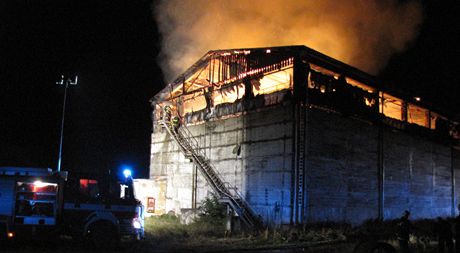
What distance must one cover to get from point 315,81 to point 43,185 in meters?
15.0

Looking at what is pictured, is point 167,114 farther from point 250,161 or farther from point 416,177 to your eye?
point 416,177

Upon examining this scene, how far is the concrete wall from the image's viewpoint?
76.9 feet

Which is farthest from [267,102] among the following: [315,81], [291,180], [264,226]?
[264,226]

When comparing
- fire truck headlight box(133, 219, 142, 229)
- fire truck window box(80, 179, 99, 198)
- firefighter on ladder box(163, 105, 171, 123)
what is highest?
firefighter on ladder box(163, 105, 171, 123)

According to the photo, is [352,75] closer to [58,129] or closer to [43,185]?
[43,185]

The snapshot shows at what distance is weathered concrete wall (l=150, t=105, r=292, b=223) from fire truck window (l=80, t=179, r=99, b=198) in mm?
10699

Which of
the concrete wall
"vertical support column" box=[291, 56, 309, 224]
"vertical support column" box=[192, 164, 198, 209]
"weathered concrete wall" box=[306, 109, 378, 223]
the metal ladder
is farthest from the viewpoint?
"vertical support column" box=[192, 164, 198, 209]

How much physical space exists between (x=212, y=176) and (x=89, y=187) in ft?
41.8

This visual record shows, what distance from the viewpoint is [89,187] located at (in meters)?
15.3

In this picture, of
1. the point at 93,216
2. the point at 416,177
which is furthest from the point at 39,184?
the point at 416,177

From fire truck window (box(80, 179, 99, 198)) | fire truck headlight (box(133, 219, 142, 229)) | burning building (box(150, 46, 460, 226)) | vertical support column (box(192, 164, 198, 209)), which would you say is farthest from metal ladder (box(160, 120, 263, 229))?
fire truck window (box(80, 179, 99, 198))

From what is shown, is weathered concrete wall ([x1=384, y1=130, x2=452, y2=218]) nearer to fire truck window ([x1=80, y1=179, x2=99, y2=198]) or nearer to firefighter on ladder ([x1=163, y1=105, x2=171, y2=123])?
firefighter on ladder ([x1=163, y1=105, x2=171, y2=123])

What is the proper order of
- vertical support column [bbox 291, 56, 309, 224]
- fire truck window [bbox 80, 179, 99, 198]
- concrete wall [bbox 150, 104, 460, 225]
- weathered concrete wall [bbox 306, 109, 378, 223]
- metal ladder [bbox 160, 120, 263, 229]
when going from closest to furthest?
fire truck window [bbox 80, 179, 99, 198], vertical support column [bbox 291, 56, 309, 224], weathered concrete wall [bbox 306, 109, 378, 223], concrete wall [bbox 150, 104, 460, 225], metal ladder [bbox 160, 120, 263, 229]

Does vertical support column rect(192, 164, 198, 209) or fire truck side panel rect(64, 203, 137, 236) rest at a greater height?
vertical support column rect(192, 164, 198, 209)
